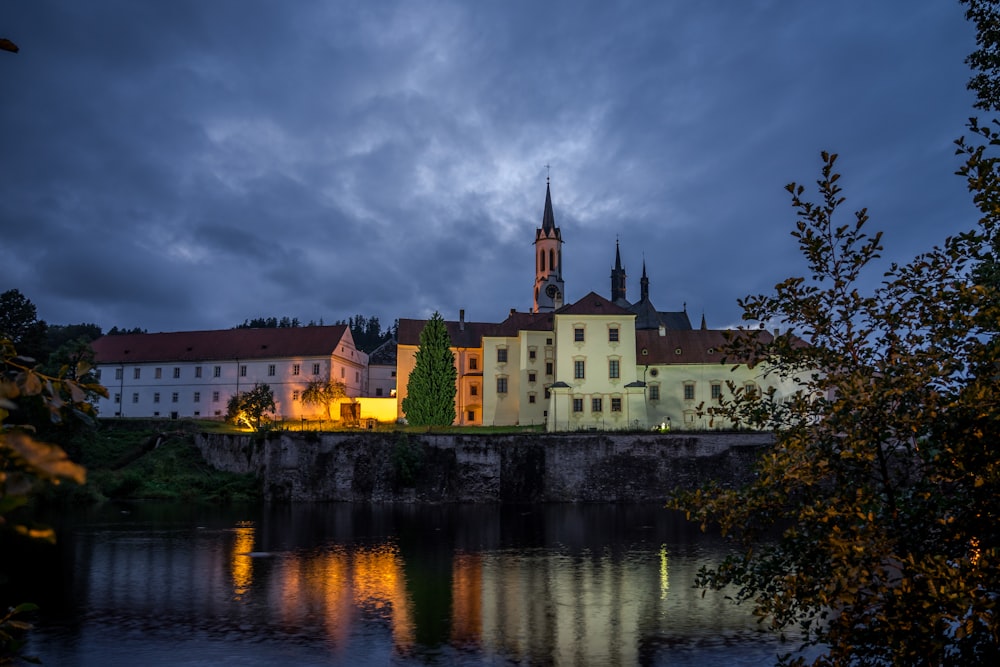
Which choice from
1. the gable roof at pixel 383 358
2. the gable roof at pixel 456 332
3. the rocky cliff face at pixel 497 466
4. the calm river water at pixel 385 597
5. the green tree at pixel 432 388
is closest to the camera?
the calm river water at pixel 385 597

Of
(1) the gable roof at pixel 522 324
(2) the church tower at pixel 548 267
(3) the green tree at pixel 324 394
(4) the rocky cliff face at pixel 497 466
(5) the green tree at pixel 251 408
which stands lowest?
(4) the rocky cliff face at pixel 497 466

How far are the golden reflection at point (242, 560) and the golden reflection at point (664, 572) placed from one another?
42.2 ft

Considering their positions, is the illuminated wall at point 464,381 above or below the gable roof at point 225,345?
below

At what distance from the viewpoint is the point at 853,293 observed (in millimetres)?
8062

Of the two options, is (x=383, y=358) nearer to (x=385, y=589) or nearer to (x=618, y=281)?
(x=618, y=281)

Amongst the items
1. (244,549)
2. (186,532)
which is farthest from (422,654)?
(186,532)

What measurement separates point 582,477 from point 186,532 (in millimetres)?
25570

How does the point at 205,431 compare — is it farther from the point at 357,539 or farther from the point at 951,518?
the point at 951,518

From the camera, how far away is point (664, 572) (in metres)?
28.1

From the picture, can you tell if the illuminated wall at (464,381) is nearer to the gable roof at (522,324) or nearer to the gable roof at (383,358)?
the gable roof at (522,324)

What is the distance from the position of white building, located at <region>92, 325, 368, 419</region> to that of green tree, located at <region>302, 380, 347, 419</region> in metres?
1.73

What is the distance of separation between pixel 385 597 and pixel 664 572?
32.9ft

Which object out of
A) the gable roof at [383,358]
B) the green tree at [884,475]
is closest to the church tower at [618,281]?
the gable roof at [383,358]

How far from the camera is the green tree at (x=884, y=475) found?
668 centimetres
